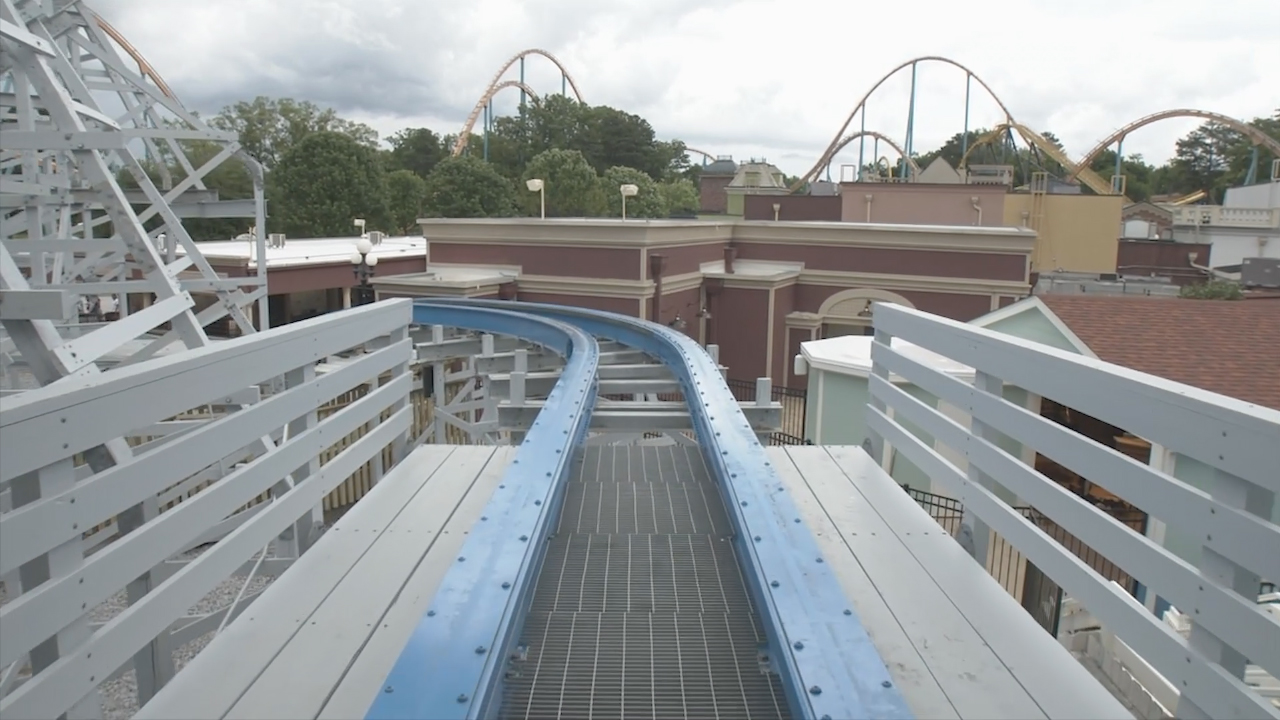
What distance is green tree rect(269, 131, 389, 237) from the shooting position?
123ft

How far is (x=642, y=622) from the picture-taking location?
298cm

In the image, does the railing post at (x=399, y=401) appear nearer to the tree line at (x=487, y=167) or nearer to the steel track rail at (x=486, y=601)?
the steel track rail at (x=486, y=601)

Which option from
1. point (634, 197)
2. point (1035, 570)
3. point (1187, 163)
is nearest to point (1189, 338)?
point (1035, 570)

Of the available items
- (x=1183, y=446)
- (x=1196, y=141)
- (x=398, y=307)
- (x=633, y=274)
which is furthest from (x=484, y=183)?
(x=1196, y=141)

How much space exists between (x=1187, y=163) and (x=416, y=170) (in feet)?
228

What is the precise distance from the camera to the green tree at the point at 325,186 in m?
37.5

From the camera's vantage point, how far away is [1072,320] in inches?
468

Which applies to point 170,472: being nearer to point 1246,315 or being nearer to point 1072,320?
point 1072,320

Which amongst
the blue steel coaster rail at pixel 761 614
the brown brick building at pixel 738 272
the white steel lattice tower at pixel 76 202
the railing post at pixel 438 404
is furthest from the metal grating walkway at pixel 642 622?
the brown brick building at pixel 738 272

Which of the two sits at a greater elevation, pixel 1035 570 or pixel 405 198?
pixel 405 198

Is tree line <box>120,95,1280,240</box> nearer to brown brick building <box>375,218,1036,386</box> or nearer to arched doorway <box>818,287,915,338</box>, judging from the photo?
brown brick building <box>375,218,1036,386</box>

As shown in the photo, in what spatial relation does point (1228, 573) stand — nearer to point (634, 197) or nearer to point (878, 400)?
point (878, 400)

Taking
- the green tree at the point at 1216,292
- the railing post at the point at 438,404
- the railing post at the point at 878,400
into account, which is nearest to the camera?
the railing post at the point at 878,400

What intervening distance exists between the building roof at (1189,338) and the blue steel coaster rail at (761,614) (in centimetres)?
794
